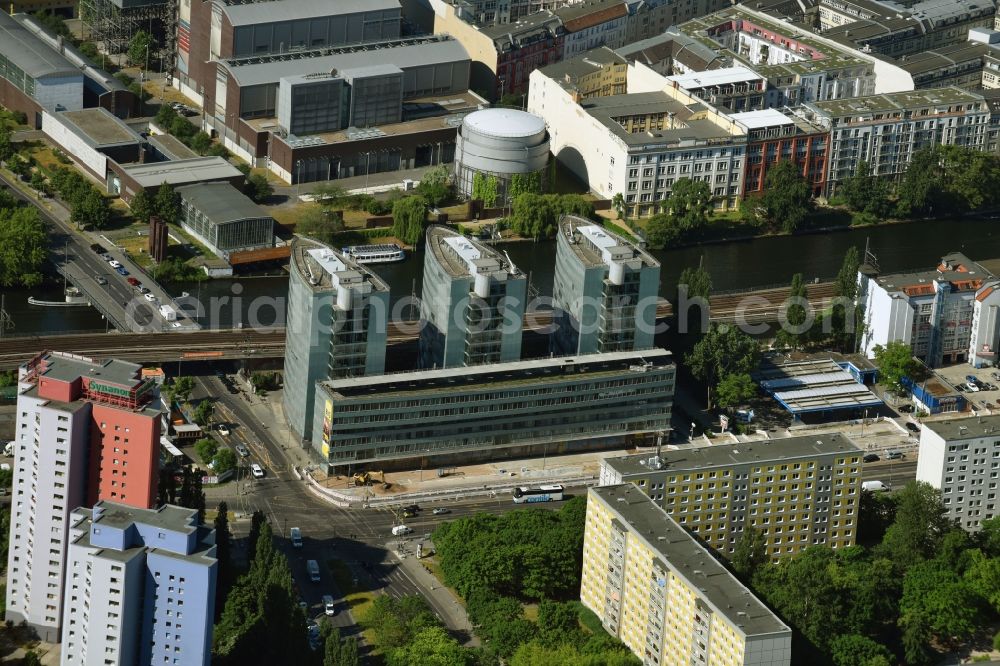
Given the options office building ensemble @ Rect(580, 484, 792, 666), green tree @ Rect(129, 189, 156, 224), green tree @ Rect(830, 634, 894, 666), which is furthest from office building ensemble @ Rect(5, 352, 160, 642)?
green tree @ Rect(129, 189, 156, 224)

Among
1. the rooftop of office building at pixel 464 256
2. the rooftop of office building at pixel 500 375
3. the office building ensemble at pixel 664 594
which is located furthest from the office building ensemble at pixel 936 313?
the office building ensemble at pixel 664 594

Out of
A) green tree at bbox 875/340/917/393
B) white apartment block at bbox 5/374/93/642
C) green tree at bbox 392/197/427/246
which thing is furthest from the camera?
green tree at bbox 392/197/427/246

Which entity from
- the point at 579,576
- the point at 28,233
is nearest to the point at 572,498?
the point at 579,576

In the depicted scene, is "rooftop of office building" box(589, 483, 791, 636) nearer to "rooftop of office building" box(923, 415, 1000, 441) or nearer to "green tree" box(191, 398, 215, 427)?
"rooftop of office building" box(923, 415, 1000, 441)

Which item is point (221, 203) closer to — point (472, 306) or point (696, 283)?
point (472, 306)

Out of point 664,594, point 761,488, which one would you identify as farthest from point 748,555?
point 664,594

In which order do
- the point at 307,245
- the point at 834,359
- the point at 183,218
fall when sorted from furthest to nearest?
the point at 183,218
the point at 834,359
the point at 307,245

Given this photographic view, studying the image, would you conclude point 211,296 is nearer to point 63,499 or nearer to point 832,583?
point 63,499
